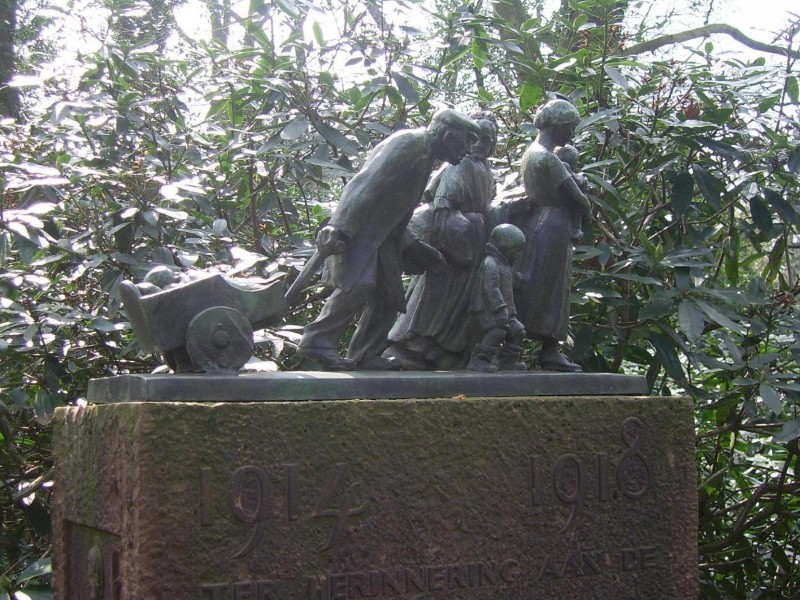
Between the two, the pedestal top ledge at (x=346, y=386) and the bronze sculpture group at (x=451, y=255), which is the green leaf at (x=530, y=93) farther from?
the pedestal top ledge at (x=346, y=386)

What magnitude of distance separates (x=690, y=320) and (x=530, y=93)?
1817 millimetres

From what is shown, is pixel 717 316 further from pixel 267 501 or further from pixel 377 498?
pixel 267 501

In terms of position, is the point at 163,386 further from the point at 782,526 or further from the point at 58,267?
the point at 782,526

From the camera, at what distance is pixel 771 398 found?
4691 mm

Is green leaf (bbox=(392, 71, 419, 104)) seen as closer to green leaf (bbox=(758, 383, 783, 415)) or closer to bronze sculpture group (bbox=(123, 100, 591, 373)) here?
bronze sculpture group (bbox=(123, 100, 591, 373))

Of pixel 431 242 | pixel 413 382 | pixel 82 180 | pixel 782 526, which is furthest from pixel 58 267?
pixel 782 526

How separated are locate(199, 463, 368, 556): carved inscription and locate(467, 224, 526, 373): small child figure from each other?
933 mm

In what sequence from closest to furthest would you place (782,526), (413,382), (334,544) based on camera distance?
(334,544), (413,382), (782,526)

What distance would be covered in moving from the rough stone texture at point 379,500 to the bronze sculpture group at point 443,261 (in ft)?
1.47

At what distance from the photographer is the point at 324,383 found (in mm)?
3367

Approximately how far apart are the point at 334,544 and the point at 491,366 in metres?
1.09

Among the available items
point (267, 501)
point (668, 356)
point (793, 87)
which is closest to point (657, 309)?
point (668, 356)

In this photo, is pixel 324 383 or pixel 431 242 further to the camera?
pixel 431 242

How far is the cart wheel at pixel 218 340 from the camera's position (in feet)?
11.2
